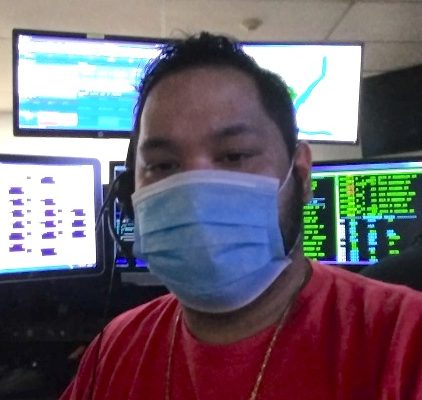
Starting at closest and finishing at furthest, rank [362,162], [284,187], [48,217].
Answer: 1. [284,187]
2. [48,217]
3. [362,162]

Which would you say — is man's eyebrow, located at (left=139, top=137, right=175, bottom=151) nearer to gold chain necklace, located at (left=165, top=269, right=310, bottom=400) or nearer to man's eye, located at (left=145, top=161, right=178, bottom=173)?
man's eye, located at (left=145, top=161, right=178, bottom=173)

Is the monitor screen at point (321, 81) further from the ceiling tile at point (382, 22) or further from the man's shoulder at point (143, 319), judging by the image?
the ceiling tile at point (382, 22)

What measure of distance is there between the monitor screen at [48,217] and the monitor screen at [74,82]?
0.25 meters

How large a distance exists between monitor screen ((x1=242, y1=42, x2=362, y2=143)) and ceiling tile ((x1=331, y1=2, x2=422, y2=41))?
1.65m

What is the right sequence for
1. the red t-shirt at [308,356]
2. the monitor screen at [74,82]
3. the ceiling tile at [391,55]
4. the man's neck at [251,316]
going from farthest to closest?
1. the ceiling tile at [391,55]
2. the monitor screen at [74,82]
3. the man's neck at [251,316]
4. the red t-shirt at [308,356]

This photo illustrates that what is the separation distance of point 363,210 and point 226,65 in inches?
40.0

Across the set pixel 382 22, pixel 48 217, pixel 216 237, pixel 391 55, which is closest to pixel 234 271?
pixel 216 237

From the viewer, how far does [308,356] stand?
872 millimetres

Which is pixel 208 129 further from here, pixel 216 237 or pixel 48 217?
pixel 48 217

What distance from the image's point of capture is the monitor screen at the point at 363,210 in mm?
1878

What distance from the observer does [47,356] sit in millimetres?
1693

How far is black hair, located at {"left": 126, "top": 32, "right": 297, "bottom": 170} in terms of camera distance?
1024 mm

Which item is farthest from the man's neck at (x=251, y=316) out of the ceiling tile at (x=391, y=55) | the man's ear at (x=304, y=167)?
the ceiling tile at (x=391, y=55)

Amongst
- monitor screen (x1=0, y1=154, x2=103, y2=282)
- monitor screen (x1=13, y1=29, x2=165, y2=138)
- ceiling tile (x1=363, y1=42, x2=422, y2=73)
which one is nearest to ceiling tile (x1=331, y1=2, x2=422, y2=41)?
ceiling tile (x1=363, y1=42, x2=422, y2=73)
